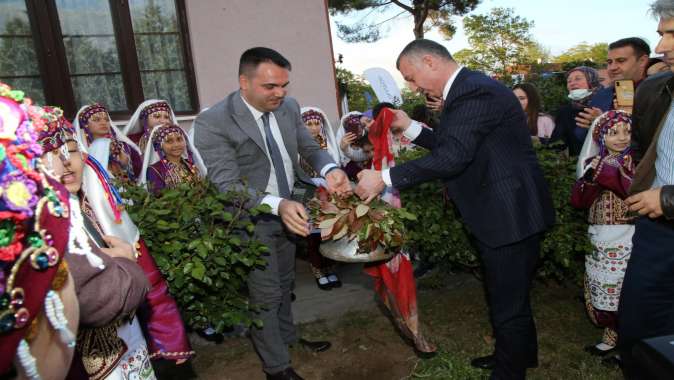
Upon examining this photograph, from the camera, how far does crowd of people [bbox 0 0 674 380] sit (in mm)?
1019

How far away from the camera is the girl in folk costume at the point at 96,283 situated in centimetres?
128

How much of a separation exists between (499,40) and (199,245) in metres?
22.5

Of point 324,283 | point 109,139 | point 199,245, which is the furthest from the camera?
point 324,283

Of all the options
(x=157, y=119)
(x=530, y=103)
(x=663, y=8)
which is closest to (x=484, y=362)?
(x=663, y=8)

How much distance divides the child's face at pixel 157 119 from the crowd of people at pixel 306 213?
90 centimetres

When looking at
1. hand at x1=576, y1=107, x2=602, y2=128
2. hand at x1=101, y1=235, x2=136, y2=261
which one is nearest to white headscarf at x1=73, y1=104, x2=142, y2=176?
hand at x1=101, y1=235, x2=136, y2=261

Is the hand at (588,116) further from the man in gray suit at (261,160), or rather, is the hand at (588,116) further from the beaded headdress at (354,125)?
the beaded headdress at (354,125)

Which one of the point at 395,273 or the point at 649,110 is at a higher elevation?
the point at 649,110

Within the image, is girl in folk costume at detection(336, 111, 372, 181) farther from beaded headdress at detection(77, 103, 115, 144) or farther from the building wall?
beaded headdress at detection(77, 103, 115, 144)

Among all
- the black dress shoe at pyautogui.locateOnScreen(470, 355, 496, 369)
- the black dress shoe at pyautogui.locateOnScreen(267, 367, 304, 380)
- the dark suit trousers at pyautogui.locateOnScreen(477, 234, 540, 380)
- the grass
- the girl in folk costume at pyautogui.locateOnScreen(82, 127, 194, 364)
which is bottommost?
the grass

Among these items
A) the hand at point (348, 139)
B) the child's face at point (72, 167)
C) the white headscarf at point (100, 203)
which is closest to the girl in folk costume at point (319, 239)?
the hand at point (348, 139)

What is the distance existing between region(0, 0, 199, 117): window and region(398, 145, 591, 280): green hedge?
469 centimetres

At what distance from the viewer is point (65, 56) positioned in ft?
20.6

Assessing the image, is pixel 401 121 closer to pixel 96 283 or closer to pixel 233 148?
pixel 233 148
